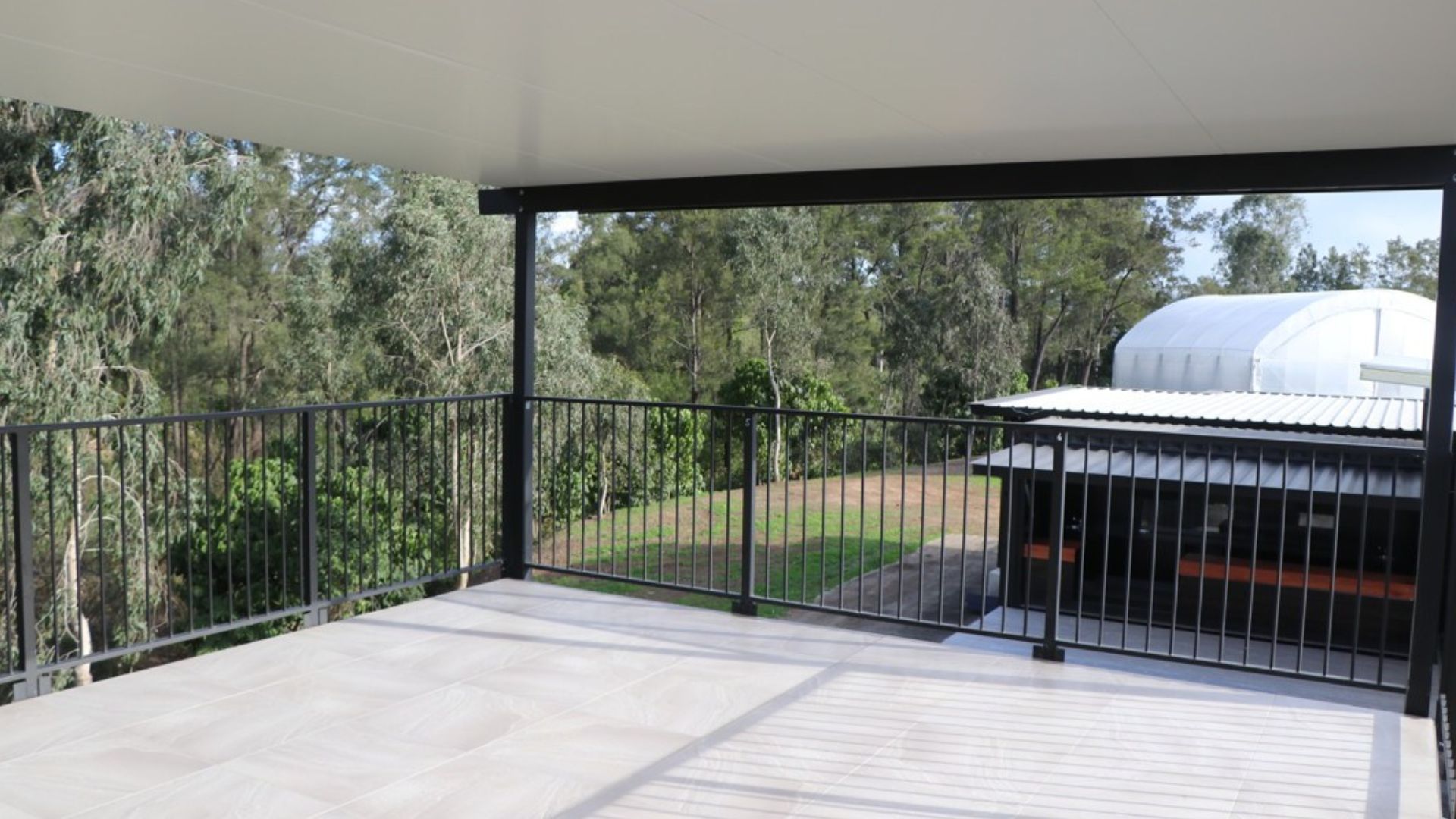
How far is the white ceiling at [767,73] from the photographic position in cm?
232

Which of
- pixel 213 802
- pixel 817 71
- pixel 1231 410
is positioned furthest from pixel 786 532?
pixel 1231 410

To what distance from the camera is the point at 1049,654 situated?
429 centimetres

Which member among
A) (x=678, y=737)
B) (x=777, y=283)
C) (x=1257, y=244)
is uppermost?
(x=1257, y=244)

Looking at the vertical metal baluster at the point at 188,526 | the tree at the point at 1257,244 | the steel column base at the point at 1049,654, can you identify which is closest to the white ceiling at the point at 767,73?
the vertical metal baluster at the point at 188,526

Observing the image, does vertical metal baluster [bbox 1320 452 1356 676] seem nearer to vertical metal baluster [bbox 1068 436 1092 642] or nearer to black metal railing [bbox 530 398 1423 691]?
black metal railing [bbox 530 398 1423 691]

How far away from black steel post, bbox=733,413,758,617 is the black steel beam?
101cm

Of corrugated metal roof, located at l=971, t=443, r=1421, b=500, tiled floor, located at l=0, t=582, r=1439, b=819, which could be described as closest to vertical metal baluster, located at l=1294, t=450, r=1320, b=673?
tiled floor, located at l=0, t=582, r=1439, b=819

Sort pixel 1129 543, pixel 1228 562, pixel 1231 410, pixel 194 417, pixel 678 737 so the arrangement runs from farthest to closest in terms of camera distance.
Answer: pixel 1231 410 < pixel 1129 543 < pixel 1228 562 < pixel 194 417 < pixel 678 737

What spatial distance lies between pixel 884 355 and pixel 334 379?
1176 cm

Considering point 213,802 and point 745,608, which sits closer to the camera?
point 213,802

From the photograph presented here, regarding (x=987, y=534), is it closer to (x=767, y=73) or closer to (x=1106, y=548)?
(x=1106, y=548)

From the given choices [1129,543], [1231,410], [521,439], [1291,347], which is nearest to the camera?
[521,439]

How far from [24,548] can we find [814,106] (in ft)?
9.29

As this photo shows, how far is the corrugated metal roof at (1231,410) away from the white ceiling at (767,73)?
4622 mm
